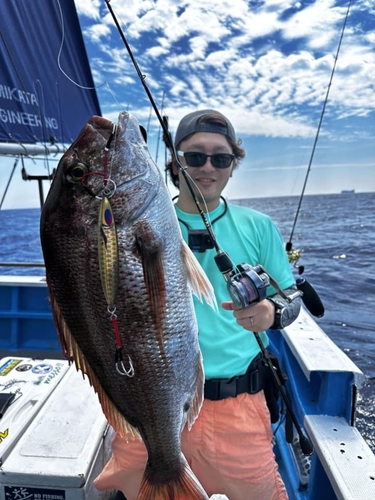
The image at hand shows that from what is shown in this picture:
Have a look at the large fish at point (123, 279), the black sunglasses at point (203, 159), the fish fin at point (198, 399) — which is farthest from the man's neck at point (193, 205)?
the fish fin at point (198, 399)

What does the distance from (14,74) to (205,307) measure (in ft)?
16.0

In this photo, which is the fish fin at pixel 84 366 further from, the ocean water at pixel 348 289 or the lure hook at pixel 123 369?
the ocean water at pixel 348 289

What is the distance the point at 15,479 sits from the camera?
176 centimetres

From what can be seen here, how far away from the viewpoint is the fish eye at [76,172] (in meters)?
1.35

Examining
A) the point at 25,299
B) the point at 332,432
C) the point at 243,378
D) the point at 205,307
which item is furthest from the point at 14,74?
the point at 332,432

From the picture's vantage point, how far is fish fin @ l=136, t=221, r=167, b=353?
1345 millimetres

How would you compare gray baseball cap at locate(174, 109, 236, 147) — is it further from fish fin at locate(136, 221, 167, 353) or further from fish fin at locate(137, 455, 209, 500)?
fish fin at locate(137, 455, 209, 500)

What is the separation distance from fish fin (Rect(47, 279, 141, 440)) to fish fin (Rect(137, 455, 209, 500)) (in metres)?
0.22

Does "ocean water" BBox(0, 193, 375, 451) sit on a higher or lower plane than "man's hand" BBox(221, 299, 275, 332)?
lower

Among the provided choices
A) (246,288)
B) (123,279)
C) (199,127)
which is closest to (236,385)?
(246,288)

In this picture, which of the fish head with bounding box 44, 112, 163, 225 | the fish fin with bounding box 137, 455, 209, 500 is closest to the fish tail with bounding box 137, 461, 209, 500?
the fish fin with bounding box 137, 455, 209, 500

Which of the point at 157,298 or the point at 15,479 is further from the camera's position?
the point at 15,479

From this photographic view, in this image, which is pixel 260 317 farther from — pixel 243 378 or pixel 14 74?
pixel 14 74

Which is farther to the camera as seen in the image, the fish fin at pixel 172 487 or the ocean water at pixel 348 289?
the ocean water at pixel 348 289
